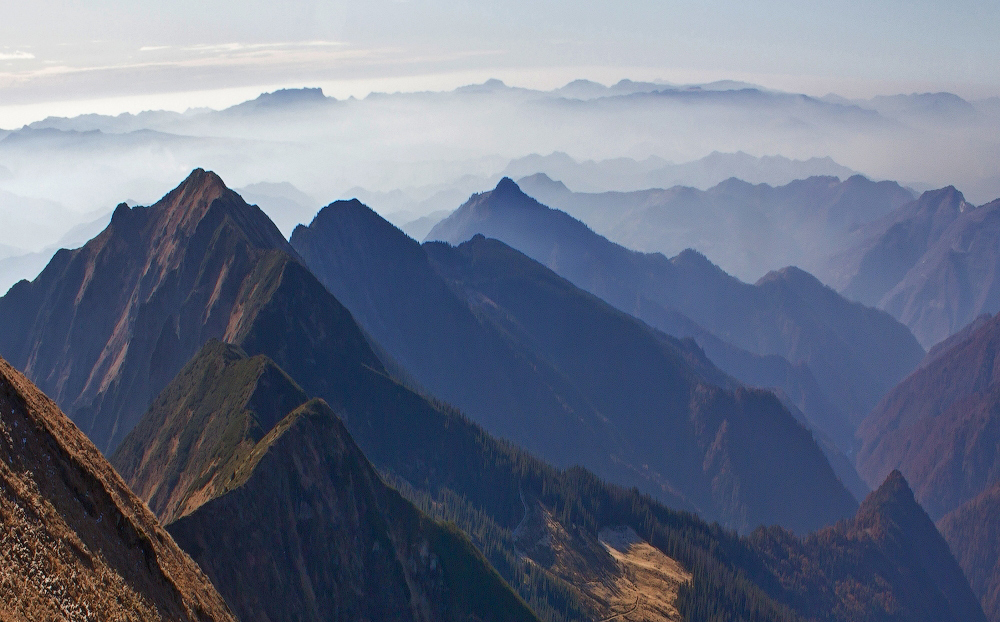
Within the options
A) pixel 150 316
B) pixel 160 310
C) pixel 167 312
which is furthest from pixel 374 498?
pixel 160 310

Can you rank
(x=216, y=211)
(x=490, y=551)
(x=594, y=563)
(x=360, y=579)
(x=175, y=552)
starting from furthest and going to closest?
(x=216, y=211)
(x=594, y=563)
(x=490, y=551)
(x=360, y=579)
(x=175, y=552)

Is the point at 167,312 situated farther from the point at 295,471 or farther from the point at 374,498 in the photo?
the point at 295,471

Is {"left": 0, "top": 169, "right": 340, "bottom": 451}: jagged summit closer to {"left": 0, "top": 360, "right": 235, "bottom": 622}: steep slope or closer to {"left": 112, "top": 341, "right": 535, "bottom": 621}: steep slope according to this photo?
A: {"left": 112, "top": 341, "right": 535, "bottom": 621}: steep slope

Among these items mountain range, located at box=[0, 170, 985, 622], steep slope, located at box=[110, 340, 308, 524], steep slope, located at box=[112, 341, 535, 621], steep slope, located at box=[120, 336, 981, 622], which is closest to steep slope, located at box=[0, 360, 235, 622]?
mountain range, located at box=[0, 170, 985, 622]

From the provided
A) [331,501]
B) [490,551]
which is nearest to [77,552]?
[331,501]

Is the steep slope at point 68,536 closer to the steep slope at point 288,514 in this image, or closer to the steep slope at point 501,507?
the steep slope at point 288,514

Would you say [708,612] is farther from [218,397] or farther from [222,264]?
[222,264]

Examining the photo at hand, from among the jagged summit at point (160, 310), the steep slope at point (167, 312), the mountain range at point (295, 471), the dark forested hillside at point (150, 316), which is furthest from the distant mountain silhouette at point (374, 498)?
the dark forested hillside at point (150, 316)

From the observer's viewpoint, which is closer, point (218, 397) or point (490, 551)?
point (218, 397)
